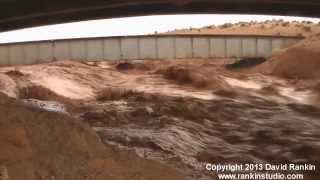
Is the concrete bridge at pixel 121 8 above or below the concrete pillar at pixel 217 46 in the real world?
above

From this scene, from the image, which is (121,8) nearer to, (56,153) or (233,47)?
(233,47)

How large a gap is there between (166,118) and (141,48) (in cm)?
2072

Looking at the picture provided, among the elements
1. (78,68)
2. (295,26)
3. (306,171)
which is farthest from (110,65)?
(295,26)

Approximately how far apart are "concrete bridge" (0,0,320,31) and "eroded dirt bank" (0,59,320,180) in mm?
5466

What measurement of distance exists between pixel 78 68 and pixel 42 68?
7.98 feet

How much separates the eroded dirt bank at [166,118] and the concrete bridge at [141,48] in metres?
4.43

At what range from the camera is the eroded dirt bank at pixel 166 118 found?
906cm

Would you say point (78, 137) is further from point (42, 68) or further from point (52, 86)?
point (42, 68)

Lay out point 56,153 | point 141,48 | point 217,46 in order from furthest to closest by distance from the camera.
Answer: point 217,46, point 141,48, point 56,153

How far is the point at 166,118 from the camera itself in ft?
57.1

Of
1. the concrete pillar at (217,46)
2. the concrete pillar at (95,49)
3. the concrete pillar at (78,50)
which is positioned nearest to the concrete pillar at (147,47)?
the concrete pillar at (95,49)

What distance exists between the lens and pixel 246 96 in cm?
2319

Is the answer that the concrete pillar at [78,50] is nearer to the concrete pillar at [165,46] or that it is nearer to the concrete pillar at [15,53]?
the concrete pillar at [15,53]

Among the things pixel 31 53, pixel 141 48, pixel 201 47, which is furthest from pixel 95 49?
pixel 201 47
